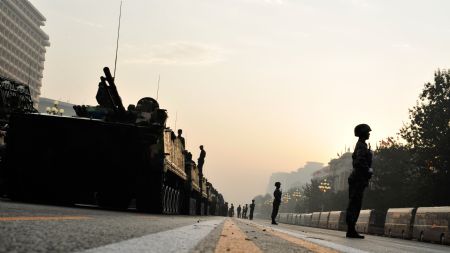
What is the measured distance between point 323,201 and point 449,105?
201 feet

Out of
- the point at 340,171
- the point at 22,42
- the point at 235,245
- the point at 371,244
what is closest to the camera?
the point at 235,245

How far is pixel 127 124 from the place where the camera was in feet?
43.9

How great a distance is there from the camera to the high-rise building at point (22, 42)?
15712cm

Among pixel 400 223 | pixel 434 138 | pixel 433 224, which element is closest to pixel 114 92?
pixel 433 224

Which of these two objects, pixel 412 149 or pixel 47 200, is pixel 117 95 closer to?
pixel 47 200

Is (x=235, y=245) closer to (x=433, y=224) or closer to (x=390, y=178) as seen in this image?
(x=433, y=224)

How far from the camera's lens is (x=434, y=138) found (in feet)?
162

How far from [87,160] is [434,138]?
41.8 m

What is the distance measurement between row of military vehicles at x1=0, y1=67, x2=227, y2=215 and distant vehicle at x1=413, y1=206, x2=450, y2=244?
14.8 m

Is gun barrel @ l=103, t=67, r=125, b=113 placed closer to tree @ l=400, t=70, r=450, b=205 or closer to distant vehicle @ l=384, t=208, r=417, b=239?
distant vehicle @ l=384, t=208, r=417, b=239

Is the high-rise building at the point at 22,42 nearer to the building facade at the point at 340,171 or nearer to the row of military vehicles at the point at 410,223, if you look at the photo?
the building facade at the point at 340,171

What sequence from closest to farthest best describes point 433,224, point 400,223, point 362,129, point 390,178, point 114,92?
point 362,129 → point 114,92 → point 433,224 → point 400,223 → point 390,178

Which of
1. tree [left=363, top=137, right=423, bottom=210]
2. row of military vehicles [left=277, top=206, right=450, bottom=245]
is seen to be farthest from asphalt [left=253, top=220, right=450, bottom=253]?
tree [left=363, top=137, right=423, bottom=210]


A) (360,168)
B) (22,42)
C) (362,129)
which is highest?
(22,42)
